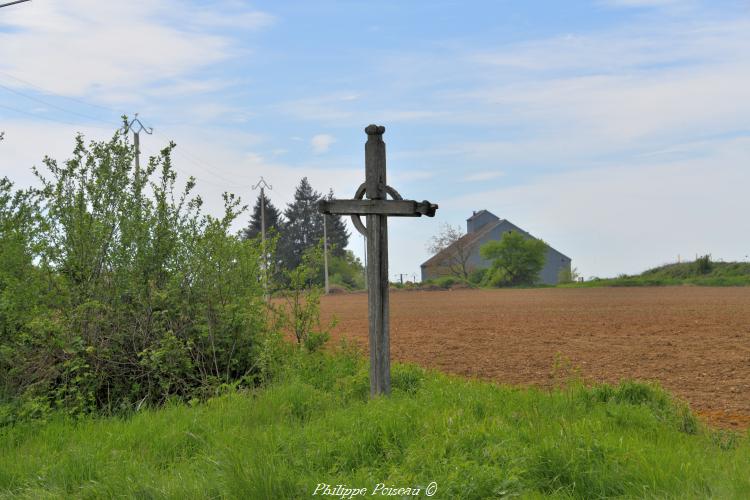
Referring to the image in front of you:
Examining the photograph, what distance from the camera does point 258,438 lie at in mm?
5797

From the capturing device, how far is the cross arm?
7781mm

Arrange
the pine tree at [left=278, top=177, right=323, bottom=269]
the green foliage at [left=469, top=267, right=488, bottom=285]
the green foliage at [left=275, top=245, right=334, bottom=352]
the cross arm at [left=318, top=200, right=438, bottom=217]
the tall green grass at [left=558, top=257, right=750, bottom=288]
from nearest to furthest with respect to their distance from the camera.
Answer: the cross arm at [left=318, top=200, right=438, bottom=217] < the green foliage at [left=275, top=245, right=334, bottom=352] < the tall green grass at [left=558, top=257, right=750, bottom=288] < the green foliage at [left=469, top=267, right=488, bottom=285] < the pine tree at [left=278, top=177, right=323, bottom=269]

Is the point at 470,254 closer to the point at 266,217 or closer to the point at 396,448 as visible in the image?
the point at 266,217

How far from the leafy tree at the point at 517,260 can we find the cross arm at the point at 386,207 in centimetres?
5782

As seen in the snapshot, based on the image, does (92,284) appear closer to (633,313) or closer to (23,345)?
(23,345)

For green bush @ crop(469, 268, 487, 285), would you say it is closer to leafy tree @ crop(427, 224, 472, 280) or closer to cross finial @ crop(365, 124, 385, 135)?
leafy tree @ crop(427, 224, 472, 280)

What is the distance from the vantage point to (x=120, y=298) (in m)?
9.70

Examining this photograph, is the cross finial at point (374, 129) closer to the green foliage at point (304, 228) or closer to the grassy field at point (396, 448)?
the grassy field at point (396, 448)

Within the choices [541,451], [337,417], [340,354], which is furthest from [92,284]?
[541,451]

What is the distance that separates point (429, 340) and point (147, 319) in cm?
697

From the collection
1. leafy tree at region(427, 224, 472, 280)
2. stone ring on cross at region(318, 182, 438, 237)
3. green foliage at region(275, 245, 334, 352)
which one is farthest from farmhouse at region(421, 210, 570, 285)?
stone ring on cross at region(318, 182, 438, 237)

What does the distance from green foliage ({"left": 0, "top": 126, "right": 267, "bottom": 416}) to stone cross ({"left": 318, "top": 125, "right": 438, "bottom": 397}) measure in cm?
234

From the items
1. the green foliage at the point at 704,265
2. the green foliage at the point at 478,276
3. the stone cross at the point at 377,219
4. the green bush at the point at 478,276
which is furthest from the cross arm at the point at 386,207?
the green bush at the point at 478,276

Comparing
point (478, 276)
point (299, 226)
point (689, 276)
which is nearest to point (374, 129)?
point (689, 276)
